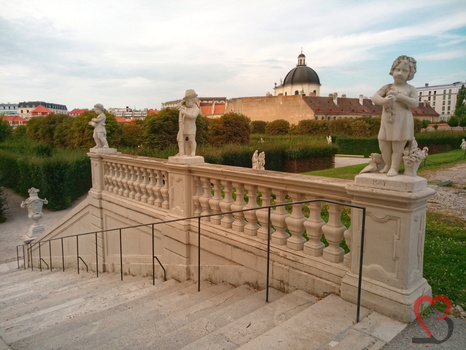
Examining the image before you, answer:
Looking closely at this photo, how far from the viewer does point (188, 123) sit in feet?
19.2

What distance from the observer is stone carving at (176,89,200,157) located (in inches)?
224

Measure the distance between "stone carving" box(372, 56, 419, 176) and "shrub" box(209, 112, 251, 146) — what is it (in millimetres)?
36783

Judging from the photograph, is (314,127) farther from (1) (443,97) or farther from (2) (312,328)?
(1) (443,97)

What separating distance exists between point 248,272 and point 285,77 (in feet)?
312

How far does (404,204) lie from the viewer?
3.06 m

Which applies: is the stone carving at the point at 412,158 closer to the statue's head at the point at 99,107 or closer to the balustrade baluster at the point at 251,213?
the balustrade baluster at the point at 251,213

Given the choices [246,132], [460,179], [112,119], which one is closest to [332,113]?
→ [246,132]

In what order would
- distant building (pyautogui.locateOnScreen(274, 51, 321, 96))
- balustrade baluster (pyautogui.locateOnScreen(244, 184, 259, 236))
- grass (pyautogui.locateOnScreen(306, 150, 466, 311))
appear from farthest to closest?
distant building (pyautogui.locateOnScreen(274, 51, 321, 96)), balustrade baluster (pyautogui.locateOnScreen(244, 184, 259, 236)), grass (pyautogui.locateOnScreen(306, 150, 466, 311))

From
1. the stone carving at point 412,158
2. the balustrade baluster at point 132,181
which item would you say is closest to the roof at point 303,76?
the balustrade baluster at point 132,181

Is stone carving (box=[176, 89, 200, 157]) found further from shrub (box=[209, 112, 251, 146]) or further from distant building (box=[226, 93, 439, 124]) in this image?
distant building (box=[226, 93, 439, 124])

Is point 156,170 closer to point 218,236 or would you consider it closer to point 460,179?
point 218,236

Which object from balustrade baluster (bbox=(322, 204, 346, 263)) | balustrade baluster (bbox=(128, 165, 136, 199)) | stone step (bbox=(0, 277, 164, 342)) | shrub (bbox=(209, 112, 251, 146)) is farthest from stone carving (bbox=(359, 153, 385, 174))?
shrub (bbox=(209, 112, 251, 146))

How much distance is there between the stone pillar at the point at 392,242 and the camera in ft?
10.1

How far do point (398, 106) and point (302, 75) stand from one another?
295 ft
